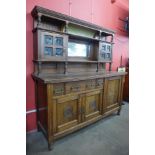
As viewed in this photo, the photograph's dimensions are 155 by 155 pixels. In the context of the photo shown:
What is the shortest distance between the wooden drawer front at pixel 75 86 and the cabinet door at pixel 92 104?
0.18 metres

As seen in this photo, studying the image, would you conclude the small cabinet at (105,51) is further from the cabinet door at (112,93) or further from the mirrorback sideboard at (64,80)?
the cabinet door at (112,93)

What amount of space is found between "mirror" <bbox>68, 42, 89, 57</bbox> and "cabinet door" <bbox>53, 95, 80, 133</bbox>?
0.90m

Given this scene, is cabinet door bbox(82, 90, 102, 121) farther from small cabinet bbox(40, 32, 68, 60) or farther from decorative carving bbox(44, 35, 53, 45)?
decorative carving bbox(44, 35, 53, 45)

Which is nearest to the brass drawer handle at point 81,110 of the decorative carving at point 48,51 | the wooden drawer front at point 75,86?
the wooden drawer front at point 75,86

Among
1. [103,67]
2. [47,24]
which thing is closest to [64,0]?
[47,24]

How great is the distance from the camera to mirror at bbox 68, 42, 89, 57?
7.78 feet

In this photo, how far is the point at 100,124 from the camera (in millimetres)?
2420

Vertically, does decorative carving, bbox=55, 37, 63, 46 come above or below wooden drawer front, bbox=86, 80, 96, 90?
above

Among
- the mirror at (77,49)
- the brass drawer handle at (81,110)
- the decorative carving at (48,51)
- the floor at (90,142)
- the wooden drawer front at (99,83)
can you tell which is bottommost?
the floor at (90,142)

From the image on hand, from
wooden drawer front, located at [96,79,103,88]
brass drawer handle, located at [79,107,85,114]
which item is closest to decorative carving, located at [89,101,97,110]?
brass drawer handle, located at [79,107,85,114]

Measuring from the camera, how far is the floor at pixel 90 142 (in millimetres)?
1722

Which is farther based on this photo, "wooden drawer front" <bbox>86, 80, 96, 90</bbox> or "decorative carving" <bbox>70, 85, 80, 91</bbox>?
"wooden drawer front" <bbox>86, 80, 96, 90</bbox>
